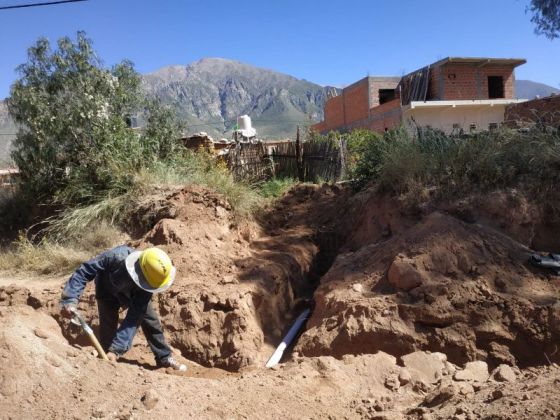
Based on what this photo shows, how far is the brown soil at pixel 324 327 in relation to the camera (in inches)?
137

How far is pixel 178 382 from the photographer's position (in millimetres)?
3775

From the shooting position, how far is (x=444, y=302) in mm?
4992

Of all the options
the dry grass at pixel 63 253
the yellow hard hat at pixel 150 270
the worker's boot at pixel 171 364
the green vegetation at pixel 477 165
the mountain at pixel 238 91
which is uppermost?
the mountain at pixel 238 91

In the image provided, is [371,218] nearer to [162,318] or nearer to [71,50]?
[162,318]

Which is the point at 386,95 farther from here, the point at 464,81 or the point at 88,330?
the point at 88,330

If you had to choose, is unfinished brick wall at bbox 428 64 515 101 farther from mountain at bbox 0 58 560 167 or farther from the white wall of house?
mountain at bbox 0 58 560 167

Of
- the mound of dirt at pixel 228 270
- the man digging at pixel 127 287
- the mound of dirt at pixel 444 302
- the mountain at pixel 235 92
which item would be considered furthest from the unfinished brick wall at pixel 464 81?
the mountain at pixel 235 92

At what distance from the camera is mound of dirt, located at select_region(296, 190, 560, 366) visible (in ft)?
15.6

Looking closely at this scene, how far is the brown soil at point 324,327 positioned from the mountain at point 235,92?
81.1 meters

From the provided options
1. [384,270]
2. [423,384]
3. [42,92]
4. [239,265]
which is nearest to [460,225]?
[384,270]

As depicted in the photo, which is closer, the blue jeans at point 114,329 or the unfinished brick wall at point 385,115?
the blue jeans at point 114,329

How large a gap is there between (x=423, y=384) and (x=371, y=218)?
3565 millimetres

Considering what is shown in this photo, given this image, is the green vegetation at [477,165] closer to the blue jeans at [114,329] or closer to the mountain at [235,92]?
the blue jeans at [114,329]

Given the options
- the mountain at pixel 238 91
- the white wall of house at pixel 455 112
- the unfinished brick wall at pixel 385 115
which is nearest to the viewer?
the white wall of house at pixel 455 112
